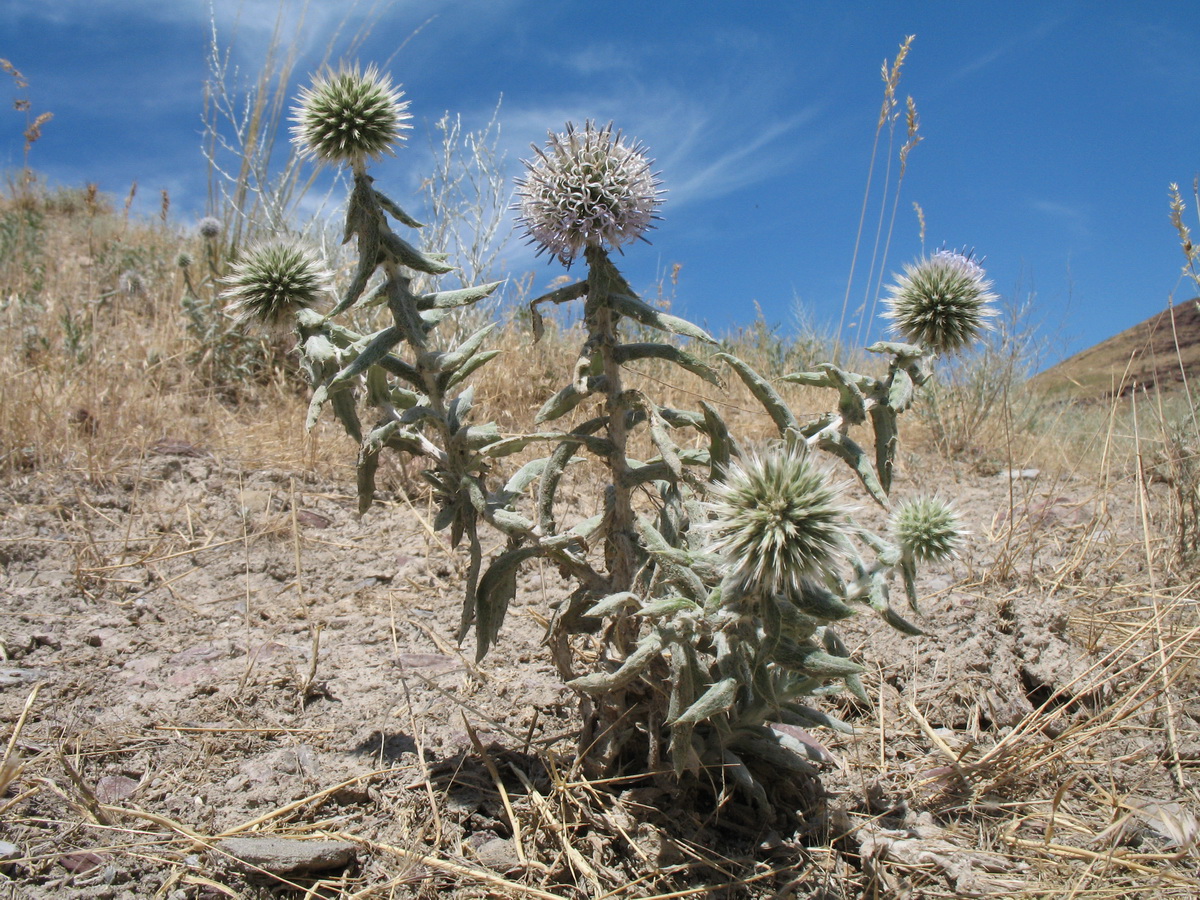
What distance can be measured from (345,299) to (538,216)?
1.84 ft

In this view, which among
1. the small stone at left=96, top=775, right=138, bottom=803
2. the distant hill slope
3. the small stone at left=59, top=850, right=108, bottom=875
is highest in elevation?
the distant hill slope

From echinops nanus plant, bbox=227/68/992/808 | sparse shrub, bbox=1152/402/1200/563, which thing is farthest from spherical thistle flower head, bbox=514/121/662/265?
sparse shrub, bbox=1152/402/1200/563

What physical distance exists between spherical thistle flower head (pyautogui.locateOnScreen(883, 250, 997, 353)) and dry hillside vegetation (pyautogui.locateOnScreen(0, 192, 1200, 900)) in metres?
1.23

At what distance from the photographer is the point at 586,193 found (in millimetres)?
2025

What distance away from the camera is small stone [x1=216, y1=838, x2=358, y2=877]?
77.4 inches

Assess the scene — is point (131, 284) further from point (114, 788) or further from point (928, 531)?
point (928, 531)

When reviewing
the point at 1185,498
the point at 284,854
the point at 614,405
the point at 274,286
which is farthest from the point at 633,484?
the point at 1185,498

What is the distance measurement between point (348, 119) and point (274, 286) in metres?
0.64

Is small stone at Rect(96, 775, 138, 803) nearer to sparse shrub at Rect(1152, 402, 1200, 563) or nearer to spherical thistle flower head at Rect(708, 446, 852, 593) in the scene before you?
spherical thistle flower head at Rect(708, 446, 852, 593)

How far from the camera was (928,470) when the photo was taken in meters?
5.43

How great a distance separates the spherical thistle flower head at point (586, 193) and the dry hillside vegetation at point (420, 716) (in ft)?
4.82

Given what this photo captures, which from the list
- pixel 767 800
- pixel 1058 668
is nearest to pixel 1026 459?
pixel 1058 668

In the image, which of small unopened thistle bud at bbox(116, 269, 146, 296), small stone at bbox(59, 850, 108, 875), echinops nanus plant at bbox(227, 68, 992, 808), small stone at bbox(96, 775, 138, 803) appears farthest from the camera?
small unopened thistle bud at bbox(116, 269, 146, 296)

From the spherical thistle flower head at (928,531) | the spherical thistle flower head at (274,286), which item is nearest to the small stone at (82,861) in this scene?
the spherical thistle flower head at (274,286)
